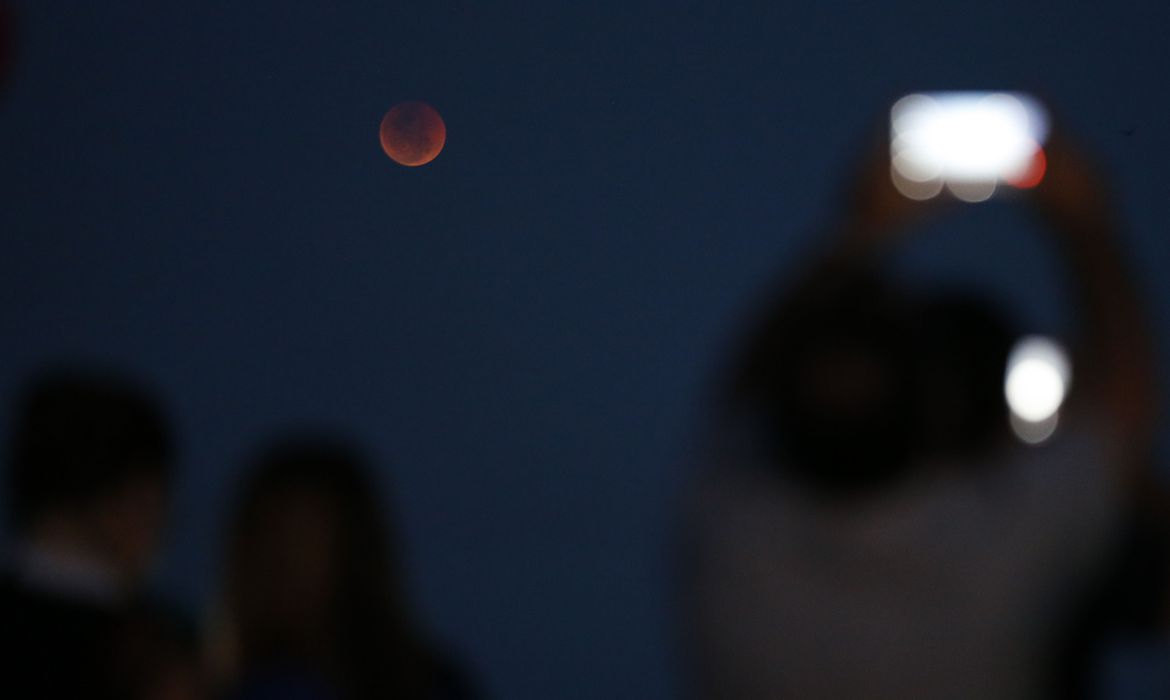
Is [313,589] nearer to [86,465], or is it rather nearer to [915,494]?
[86,465]

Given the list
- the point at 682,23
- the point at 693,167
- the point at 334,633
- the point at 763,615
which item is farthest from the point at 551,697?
the point at 763,615

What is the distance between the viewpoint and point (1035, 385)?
3.01ft

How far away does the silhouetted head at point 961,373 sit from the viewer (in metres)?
0.77

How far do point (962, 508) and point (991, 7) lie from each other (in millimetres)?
1994

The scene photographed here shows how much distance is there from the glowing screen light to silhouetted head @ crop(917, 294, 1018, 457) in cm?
1

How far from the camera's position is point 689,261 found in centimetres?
263

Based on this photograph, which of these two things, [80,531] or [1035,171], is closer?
[1035,171]

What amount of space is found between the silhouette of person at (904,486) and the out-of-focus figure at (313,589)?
442 millimetres

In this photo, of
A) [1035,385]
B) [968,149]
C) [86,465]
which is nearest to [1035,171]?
[968,149]

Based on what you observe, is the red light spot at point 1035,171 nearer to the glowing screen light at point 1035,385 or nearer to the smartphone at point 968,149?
the smartphone at point 968,149

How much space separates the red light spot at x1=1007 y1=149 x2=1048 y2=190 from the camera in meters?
0.82

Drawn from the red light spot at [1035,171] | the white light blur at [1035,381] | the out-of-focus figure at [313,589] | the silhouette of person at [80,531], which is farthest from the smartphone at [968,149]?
the silhouette of person at [80,531]

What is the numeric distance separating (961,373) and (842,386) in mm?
94

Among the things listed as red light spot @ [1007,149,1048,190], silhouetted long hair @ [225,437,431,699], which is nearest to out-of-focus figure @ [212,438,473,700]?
silhouetted long hair @ [225,437,431,699]
